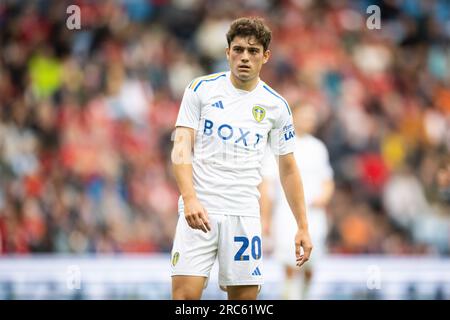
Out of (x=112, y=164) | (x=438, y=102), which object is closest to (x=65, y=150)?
(x=112, y=164)

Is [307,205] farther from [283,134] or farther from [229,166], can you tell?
[229,166]

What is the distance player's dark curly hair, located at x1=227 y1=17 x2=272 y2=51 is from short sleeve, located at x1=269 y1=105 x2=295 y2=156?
495mm

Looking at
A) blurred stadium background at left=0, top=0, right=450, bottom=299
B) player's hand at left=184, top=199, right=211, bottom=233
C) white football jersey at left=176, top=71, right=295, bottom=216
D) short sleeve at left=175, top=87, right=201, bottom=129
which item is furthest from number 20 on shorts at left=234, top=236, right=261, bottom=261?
blurred stadium background at left=0, top=0, right=450, bottom=299

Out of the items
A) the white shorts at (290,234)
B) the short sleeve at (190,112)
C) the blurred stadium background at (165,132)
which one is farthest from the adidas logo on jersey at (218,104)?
the blurred stadium background at (165,132)

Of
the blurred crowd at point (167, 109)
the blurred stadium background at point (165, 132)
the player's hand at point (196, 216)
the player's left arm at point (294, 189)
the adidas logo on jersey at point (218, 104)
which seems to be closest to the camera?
the player's hand at point (196, 216)

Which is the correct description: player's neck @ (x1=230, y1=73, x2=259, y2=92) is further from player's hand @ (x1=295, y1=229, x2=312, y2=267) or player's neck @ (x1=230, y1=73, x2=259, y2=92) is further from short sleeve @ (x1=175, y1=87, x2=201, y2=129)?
player's hand @ (x1=295, y1=229, x2=312, y2=267)

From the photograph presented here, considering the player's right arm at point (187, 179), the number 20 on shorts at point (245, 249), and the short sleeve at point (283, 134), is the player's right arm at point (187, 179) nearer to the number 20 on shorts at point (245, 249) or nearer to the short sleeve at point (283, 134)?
the number 20 on shorts at point (245, 249)

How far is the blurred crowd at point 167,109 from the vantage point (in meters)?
13.4

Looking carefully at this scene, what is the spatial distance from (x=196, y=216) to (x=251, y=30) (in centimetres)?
123

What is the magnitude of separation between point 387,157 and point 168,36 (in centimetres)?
385

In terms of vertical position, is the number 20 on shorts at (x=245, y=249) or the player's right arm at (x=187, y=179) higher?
the player's right arm at (x=187, y=179)

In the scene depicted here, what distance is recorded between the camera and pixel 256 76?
21.0 ft
